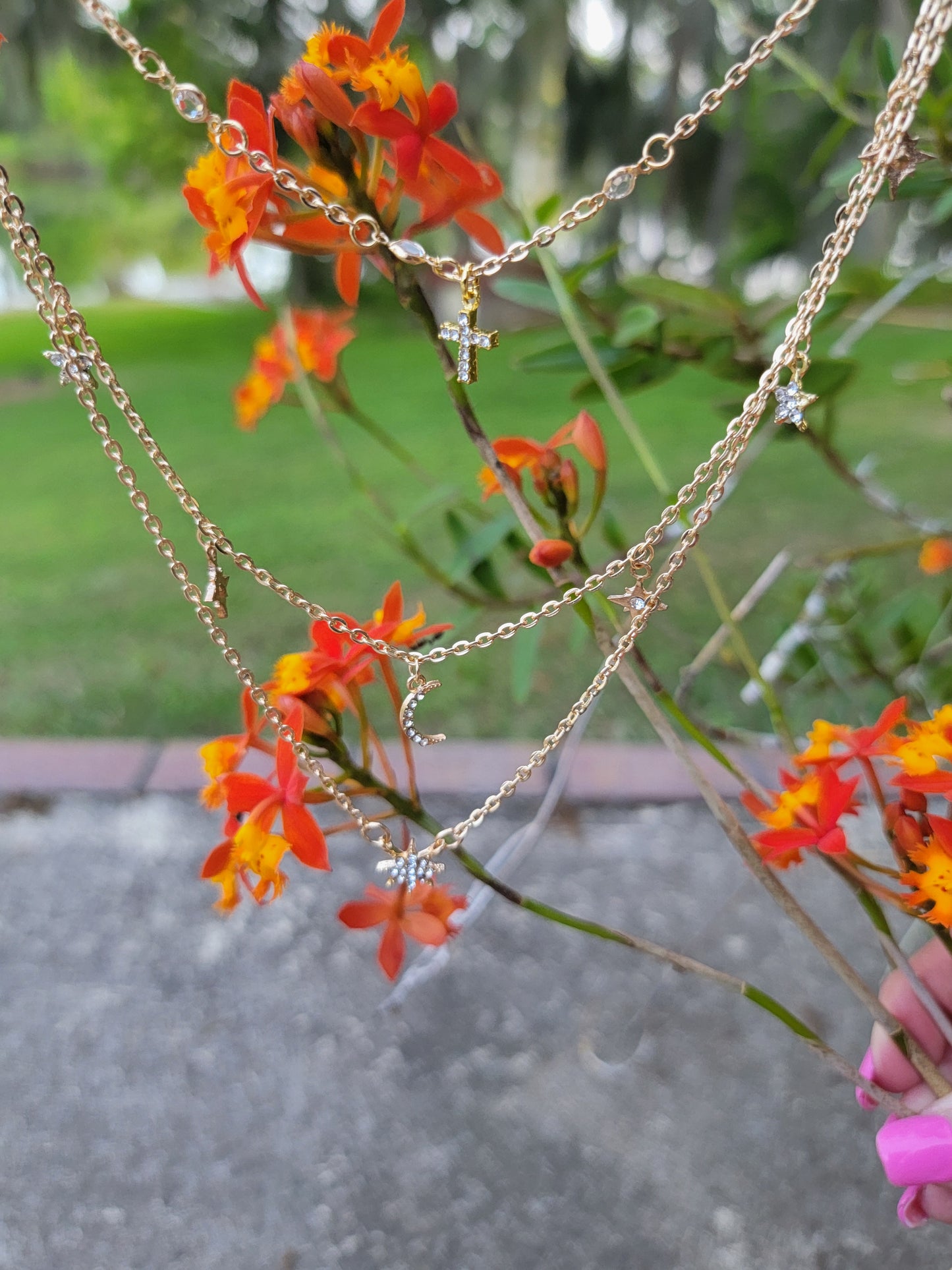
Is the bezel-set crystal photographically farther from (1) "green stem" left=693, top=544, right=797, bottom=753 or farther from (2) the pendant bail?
(1) "green stem" left=693, top=544, right=797, bottom=753

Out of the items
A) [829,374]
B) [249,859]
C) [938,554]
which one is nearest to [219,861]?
[249,859]

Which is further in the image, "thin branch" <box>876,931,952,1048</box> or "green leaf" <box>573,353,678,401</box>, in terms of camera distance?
"green leaf" <box>573,353,678,401</box>

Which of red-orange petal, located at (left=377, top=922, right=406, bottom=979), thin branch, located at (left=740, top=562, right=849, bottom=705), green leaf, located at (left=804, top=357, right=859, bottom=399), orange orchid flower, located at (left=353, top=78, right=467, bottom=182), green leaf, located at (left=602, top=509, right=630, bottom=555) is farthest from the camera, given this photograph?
thin branch, located at (left=740, top=562, right=849, bottom=705)

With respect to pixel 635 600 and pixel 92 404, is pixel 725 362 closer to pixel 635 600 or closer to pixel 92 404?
pixel 635 600

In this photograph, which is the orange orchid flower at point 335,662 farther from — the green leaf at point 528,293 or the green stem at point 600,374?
the green leaf at point 528,293

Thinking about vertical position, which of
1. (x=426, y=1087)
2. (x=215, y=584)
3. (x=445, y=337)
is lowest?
(x=426, y=1087)

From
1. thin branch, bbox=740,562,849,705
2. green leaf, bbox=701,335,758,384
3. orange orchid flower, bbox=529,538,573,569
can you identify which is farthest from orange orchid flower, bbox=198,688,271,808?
thin branch, bbox=740,562,849,705

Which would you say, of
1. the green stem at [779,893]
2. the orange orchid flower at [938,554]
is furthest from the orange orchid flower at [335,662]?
the orange orchid flower at [938,554]
